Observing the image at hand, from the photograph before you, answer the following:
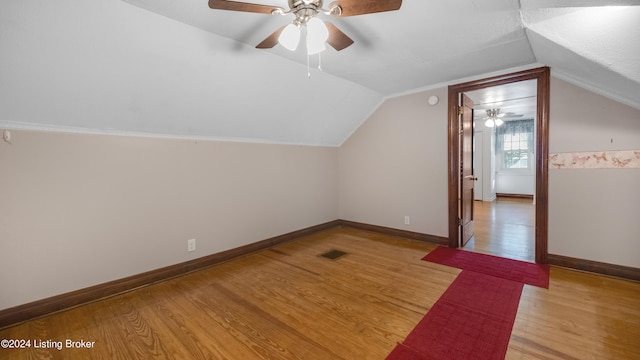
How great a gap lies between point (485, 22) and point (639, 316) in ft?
7.96

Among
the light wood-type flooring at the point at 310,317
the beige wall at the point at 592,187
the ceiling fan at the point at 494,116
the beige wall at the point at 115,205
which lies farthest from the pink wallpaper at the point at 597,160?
the ceiling fan at the point at 494,116

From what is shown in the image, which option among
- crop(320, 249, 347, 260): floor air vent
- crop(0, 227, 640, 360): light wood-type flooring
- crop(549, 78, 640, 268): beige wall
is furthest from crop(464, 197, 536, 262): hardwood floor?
crop(320, 249, 347, 260): floor air vent

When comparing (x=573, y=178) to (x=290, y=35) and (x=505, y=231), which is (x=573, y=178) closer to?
(x=505, y=231)

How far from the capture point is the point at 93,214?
7.42ft

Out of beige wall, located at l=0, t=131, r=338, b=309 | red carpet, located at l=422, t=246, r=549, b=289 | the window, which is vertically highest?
the window

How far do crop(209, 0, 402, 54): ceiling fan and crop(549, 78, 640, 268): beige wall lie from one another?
2.59m

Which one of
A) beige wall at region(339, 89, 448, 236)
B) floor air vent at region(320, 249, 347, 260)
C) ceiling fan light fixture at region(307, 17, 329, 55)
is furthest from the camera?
beige wall at region(339, 89, 448, 236)

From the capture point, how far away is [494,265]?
9.48 feet

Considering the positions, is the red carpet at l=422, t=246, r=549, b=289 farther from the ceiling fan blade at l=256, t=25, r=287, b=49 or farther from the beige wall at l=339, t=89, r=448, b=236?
the ceiling fan blade at l=256, t=25, r=287, b=49

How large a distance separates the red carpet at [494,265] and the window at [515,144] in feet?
19.8

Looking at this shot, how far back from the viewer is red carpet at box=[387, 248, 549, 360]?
1608mm

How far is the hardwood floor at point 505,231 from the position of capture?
3.32 metres

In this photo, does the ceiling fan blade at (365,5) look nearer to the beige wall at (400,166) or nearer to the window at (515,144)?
the beige wall at (400,166)

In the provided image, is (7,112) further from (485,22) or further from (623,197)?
(623,197)
